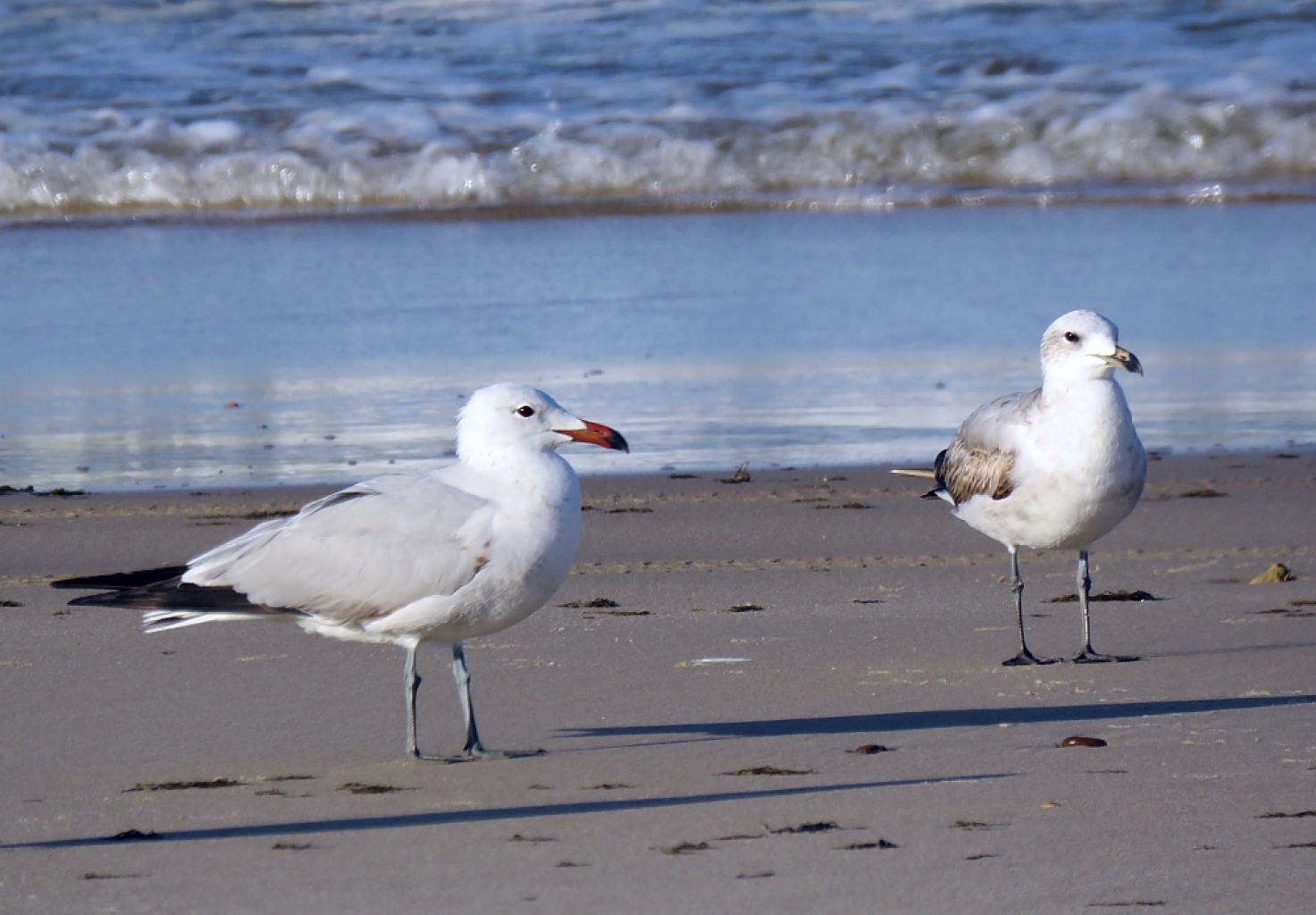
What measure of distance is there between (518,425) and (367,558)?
479 millimetres

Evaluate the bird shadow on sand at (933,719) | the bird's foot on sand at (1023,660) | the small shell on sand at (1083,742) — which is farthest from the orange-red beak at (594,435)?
the bird's foot on sand at (1023,660)

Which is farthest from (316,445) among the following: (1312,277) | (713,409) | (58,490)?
(1312,277)

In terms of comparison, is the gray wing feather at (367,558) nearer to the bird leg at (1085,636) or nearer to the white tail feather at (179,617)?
the white tail feather at (179,617)

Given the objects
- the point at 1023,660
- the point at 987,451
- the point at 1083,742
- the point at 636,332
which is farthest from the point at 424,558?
the point at 636,332

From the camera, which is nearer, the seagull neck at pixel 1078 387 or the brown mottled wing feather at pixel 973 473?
the seagull neck at pixel 1078 387

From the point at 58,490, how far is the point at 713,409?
304 centimetres

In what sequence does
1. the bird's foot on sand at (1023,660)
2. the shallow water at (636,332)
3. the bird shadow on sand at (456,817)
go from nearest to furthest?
the bird shadow on sand at (456,817)
the bird's foot on sand at (1023,660)
the shallow water at (636,332)

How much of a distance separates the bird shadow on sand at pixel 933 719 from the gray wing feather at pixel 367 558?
22.2 inches

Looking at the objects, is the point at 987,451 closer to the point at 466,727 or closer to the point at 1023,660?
the point at 1023,660

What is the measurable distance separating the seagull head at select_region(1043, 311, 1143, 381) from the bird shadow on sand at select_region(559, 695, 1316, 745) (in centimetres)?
112

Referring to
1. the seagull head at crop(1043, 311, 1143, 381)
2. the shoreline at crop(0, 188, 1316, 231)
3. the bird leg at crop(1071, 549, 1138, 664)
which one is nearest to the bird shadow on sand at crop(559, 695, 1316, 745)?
the bird leg at crop(1071, 549, 1138, 664)

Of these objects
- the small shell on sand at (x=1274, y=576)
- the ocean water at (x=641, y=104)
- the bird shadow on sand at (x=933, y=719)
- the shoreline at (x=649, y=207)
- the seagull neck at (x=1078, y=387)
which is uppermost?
the ocean water at (x=641, y=104)

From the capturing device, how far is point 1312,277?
11.8 metres

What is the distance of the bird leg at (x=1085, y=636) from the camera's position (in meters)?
5.34
